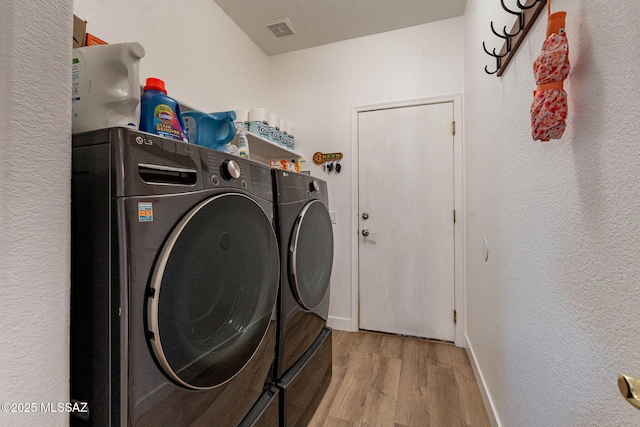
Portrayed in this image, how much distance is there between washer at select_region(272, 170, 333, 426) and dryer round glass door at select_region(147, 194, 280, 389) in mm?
172

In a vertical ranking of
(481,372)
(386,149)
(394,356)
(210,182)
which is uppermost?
(386,149)

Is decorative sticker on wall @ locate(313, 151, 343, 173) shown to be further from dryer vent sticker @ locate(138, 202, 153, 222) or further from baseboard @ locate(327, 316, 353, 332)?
dryer vent sticker @ locate(138, 202, 153, 222)

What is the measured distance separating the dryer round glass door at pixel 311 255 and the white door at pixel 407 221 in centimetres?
92

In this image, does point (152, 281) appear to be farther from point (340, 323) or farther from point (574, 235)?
→ point (340, 323)

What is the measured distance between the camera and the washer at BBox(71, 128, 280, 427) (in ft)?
1.92

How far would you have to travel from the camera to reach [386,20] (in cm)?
229

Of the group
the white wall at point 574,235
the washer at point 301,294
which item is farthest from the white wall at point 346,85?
the white wall at point 574,235

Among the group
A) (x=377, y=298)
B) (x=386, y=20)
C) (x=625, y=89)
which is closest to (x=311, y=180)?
(x=625, y=89)

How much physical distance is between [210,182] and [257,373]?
0.71 meters

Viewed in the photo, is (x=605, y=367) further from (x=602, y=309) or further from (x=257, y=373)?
(x=257, y=373)

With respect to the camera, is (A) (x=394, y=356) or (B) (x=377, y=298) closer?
(A) (x=394, y=356)

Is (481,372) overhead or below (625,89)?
below

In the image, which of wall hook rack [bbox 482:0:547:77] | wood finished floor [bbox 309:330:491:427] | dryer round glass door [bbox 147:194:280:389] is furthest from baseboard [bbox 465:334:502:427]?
wall hook rack [bbox 482:0:547:77]

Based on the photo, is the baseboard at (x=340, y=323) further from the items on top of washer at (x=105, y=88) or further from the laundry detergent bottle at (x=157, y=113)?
the items on top of washer at (x=105, y=88)
